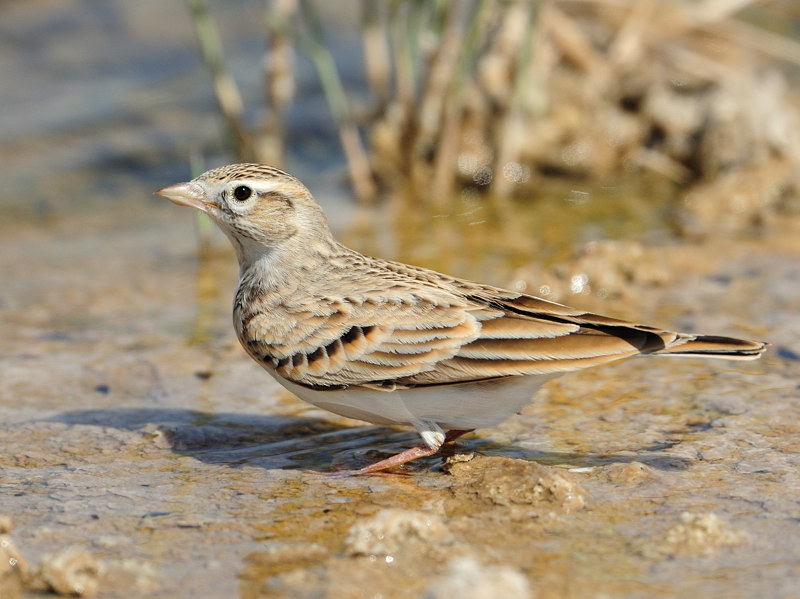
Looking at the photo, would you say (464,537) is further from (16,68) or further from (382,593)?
(16,68)

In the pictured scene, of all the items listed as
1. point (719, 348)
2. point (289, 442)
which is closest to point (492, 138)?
point (289, 442)

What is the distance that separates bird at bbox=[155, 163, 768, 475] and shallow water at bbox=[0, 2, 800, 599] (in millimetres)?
351

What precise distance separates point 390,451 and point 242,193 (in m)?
1.69

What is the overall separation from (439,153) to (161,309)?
3.94 meters

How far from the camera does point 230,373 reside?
755 cm

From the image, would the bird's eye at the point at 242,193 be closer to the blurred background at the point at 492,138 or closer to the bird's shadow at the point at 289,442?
the bird's shadow at the point at 289,442

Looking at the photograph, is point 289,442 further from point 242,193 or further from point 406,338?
point 242,193

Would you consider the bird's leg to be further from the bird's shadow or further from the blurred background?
the blurred background

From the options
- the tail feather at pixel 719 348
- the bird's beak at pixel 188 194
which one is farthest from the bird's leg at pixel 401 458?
the bird's beak at pixel 188 194

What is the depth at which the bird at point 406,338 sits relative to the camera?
553cm

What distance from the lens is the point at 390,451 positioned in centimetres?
625

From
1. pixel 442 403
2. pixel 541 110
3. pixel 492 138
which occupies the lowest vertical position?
pixel 442 403

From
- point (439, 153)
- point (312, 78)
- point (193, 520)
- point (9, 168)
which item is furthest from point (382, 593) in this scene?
point (312, 78)

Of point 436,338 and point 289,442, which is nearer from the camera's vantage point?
point 436,338
